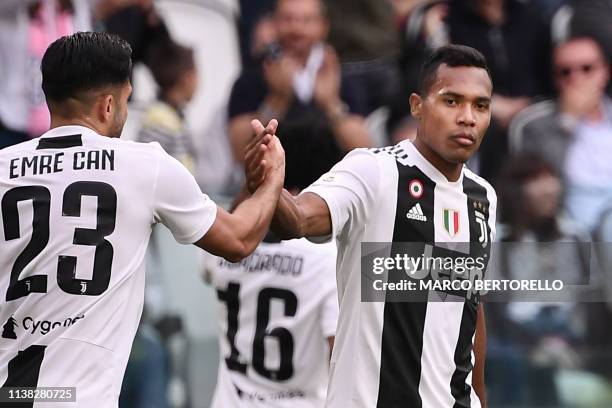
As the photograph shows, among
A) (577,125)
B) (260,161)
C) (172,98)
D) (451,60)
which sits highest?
(172,98)

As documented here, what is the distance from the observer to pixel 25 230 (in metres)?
4.30

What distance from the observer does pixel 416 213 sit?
5.00m

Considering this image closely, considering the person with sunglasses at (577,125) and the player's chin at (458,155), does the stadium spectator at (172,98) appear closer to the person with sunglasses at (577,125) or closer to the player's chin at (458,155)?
the person with sunglasses at (577,125)

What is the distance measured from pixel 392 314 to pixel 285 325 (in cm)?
123

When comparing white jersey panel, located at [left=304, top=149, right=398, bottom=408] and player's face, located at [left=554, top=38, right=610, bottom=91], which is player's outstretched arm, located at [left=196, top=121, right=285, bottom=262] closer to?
white jersey panel, located at [left=304, top=149, right=398, bottom=408]

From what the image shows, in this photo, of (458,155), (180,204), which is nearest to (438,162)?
(458,155)

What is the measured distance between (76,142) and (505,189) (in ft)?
16.9

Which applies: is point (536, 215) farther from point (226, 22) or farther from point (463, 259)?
point (463, 259)

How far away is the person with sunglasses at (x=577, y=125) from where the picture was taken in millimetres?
9039

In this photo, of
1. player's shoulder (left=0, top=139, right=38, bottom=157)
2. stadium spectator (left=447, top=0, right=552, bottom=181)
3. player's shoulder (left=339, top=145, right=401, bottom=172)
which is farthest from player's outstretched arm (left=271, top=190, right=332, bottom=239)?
stadium spectator (left=447, top=0, right=552, bottom=181)

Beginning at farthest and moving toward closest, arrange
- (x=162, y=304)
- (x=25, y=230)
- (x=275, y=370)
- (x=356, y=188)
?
1. (x=162, y=304)
2. (x=275, y=370)
3. (x=356, y=188)
4. (x=25, y=230)

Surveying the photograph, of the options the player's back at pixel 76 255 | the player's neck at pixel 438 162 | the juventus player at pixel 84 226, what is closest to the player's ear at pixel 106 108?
the juventus player at pixel 84 226

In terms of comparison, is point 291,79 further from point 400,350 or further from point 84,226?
point 84,226

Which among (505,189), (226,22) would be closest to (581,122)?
(505,189)
